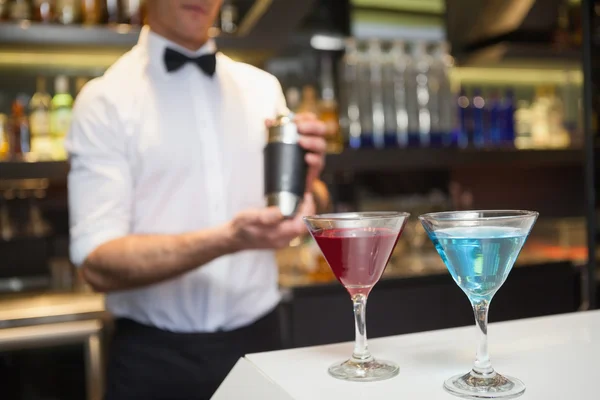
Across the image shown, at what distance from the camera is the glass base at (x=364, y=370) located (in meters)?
0.78

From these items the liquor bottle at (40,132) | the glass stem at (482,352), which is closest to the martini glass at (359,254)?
the glass stem at (482,352)

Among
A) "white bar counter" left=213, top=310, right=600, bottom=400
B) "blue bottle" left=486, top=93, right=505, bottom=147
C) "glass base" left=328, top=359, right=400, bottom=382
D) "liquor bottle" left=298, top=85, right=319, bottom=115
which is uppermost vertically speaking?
"liquor bottle" left=298, top=85, right=319, bottom=115

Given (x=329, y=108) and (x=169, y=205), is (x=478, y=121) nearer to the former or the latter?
(x=329, y=108)

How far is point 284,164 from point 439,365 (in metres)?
0.59

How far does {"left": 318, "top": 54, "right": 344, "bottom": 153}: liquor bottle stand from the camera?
111 inches

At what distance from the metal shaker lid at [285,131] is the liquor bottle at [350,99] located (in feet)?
5.30

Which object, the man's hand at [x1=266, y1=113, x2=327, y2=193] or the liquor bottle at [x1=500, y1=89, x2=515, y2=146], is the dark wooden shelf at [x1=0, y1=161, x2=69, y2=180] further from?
the liquor bottle at [x1=500, y1=89, x2=515, y2=146]

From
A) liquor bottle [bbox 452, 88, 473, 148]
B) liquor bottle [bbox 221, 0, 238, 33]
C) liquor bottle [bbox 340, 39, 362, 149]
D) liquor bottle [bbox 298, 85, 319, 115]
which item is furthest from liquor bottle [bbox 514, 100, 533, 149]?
liquor bottle [bbox 221, 0, 238, 33]

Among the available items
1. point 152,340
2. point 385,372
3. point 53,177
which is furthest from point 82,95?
point 385,372

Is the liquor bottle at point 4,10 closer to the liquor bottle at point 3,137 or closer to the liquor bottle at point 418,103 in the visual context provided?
the liquor bottle at point 3,137

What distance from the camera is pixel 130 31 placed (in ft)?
8.06

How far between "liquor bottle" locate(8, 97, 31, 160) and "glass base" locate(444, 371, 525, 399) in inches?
83.6

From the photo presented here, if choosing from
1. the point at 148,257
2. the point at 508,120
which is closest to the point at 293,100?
the point at 508,120

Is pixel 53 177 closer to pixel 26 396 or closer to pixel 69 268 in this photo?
pixel 69 268
